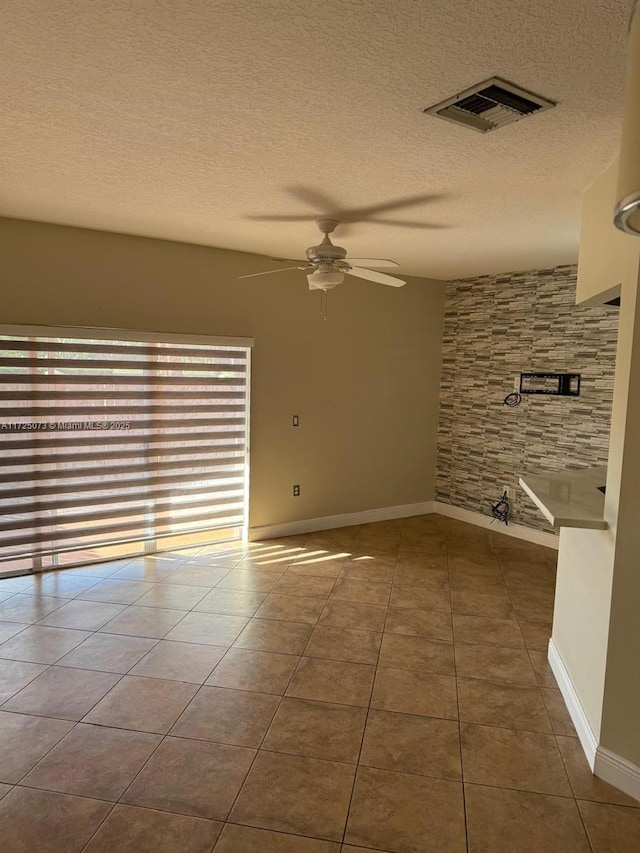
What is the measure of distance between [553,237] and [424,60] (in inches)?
99.6

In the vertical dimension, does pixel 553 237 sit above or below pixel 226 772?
above

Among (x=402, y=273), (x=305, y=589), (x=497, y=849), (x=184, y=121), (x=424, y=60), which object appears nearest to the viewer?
(x=424, y=60)

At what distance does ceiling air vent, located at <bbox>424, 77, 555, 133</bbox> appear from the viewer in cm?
187

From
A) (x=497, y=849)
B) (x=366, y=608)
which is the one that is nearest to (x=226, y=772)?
(x=497, y=849)

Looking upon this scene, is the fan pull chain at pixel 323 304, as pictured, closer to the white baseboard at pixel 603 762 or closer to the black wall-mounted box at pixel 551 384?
the black wall-mounted box at pixel 551 384

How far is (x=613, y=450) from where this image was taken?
2.31m

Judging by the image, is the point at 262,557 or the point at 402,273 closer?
the point at 262,557

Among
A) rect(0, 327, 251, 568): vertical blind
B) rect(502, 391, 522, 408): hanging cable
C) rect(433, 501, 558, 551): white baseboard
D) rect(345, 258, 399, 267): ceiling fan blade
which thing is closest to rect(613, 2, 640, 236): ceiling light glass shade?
rect(345, 258, 399, 267): ceiling fan blade

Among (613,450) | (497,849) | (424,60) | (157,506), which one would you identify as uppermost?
(424,60)

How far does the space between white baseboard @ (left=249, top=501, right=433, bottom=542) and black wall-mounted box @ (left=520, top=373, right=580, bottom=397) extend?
1834mm

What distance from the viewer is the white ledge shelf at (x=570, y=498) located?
2.33m

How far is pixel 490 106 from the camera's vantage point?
1978mm

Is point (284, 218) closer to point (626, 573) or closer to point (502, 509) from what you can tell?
point (626, 573)

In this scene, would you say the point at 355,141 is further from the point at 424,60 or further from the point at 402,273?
the point at 402,273
